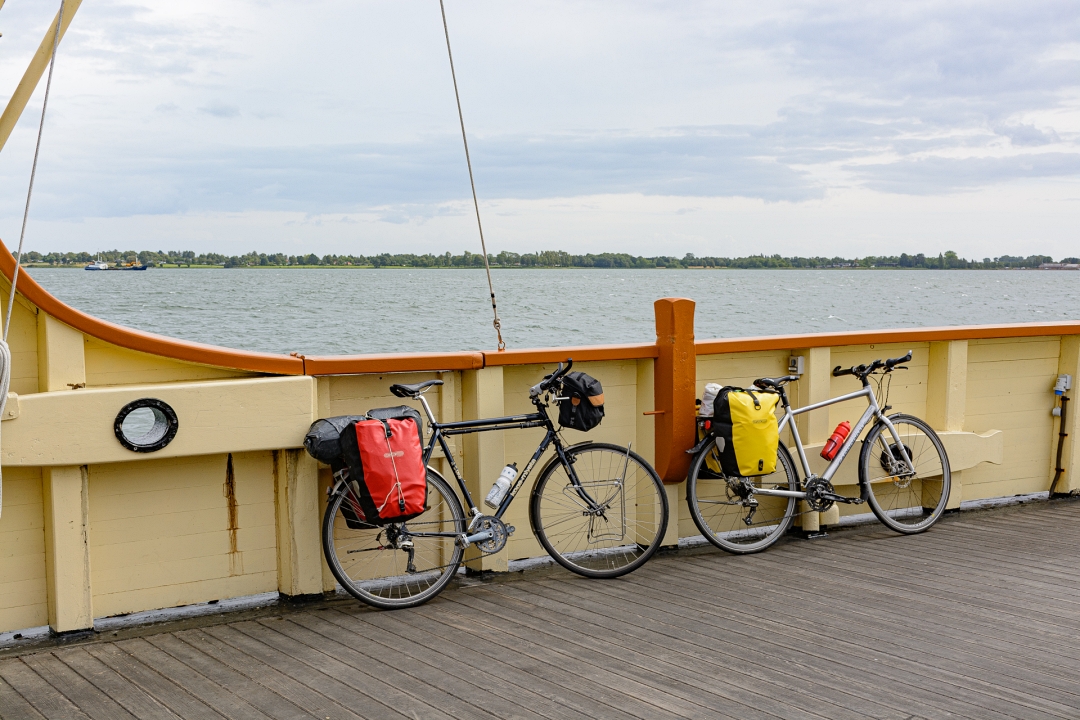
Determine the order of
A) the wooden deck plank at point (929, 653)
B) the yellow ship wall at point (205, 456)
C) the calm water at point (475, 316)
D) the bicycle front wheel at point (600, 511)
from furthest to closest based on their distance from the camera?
the calm water at point (475, 316)
the bicycle front wheel at point (600, 511)
the yellow ship wall at point (205, 456)
the wooden deck plank at point (929, 653)

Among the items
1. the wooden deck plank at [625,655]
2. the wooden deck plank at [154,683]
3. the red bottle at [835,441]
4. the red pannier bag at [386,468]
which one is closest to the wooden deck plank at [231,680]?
the wooden deck plank at [154,683]

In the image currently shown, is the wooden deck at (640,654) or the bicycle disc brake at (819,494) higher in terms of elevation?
the bicycle disc brake at (819,494)

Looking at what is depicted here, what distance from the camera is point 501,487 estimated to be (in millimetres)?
4480

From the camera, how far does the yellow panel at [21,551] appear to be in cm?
387

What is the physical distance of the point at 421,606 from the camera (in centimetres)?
420

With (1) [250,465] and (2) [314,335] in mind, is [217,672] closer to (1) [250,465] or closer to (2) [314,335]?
(1) [250,465]

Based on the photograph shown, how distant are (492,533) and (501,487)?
0.21 m

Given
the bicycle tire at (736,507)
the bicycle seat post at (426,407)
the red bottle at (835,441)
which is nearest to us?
the bicycle seat post at (426,407)

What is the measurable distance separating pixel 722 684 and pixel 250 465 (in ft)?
7.10

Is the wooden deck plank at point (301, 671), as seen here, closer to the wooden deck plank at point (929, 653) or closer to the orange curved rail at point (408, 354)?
the orange curved rail at point (408, 354)

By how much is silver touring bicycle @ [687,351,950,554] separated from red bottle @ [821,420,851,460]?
0.09 ft

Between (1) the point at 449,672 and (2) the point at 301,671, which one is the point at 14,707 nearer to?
(2) the point at 301,671

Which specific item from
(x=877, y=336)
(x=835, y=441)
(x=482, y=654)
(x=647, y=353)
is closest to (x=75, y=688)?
(x=482, y=654)

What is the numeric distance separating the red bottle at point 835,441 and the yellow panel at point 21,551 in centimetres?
374
